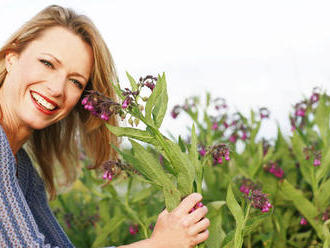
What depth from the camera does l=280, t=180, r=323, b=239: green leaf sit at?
2672 millimetres

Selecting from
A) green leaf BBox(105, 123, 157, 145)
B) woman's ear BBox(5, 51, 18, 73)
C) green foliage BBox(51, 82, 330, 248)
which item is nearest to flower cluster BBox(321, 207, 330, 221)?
green foliage BBox(51, 82, 330, 248)

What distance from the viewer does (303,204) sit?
270cm

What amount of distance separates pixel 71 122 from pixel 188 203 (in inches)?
67.2

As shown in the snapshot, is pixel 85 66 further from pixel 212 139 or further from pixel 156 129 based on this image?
pixel 212 139

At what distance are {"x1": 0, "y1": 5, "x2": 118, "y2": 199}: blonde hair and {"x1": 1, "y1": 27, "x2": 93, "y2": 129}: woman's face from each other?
0.07 metres

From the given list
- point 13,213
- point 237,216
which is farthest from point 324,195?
point 13,213

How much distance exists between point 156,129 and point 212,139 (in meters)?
2.39

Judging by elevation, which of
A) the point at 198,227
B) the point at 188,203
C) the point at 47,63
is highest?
the point at 47,63

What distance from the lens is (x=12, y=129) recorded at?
2.48 m

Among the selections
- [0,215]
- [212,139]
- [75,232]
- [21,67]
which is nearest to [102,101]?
[0,215]

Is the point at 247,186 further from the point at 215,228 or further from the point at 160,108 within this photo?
the point at 160,108

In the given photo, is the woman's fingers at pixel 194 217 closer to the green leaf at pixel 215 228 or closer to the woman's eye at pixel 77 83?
the green leaf at pixel 215 228

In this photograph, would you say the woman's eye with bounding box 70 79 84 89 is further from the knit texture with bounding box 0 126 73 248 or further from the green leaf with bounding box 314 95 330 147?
the green leaf with bounding box 314 95 330 147

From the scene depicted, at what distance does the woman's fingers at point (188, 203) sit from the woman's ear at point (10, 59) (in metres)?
1.45
